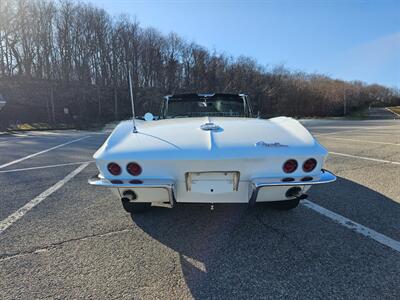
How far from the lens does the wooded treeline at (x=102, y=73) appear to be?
37094 millimetres

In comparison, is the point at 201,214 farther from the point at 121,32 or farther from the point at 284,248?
the point at 121,32

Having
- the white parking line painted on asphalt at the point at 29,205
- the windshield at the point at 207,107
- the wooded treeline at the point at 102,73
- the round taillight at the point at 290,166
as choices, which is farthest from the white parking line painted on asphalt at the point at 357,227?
the wooded treeline at the point at 102,73

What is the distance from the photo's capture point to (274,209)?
12.2 ft

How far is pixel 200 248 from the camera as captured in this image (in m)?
2.76

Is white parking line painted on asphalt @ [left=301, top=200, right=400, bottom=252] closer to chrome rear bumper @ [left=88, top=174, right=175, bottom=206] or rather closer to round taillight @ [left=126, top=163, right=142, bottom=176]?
chrome rear bumper @ [left=88, top=174, right=175, bottom=206]

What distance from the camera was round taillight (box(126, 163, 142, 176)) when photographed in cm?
261

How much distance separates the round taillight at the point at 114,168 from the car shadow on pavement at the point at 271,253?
825mm

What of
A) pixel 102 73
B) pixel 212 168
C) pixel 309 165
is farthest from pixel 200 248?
pixel 102 73

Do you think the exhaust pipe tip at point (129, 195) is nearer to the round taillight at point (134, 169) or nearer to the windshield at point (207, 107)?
the round taillight at point (134, 169)

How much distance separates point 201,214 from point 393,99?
93.3 metres

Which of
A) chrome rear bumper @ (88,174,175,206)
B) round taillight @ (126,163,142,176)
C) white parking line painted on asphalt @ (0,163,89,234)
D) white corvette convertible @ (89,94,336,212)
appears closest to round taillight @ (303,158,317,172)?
white corvette convertible @ (89,94,336,212)

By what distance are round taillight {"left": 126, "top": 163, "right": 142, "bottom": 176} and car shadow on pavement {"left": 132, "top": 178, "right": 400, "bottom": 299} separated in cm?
77

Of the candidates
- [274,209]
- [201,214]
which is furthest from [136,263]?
[274,209]

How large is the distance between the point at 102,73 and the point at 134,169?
46.7 metres
